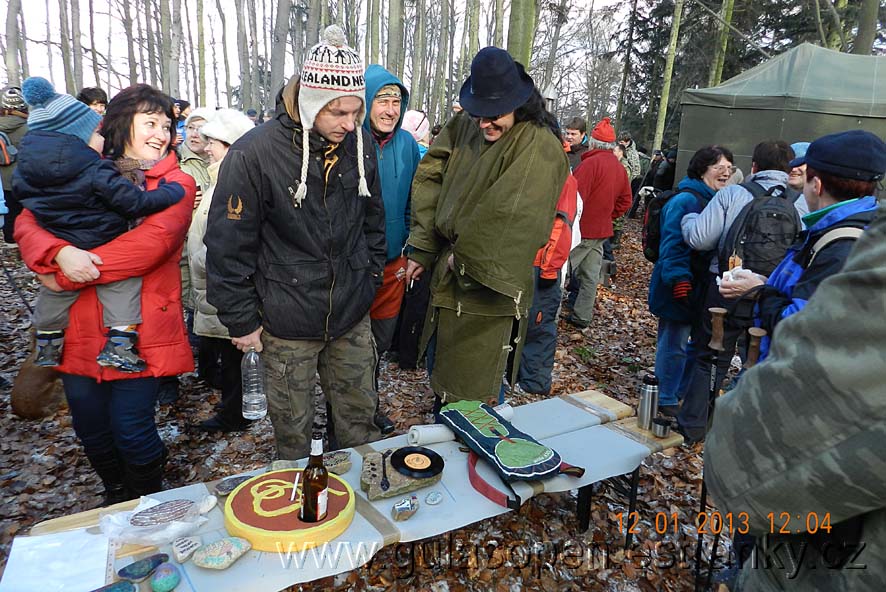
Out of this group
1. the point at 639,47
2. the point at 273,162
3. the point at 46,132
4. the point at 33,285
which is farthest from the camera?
the point at 639,47

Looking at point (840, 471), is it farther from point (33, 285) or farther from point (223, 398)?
point (33, 285)

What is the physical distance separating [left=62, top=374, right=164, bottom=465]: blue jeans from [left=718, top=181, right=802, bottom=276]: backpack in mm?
3700

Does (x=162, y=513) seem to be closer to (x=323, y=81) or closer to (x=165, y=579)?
(x=165, y=579)

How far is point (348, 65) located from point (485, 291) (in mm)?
1461

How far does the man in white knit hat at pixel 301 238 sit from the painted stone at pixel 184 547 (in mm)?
1037

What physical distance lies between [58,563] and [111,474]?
1341 millimetres

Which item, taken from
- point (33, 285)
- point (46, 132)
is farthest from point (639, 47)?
point (46, 132)

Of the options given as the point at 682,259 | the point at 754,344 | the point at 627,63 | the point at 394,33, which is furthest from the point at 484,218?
the point at 627,63

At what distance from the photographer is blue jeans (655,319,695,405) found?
4.66 meters

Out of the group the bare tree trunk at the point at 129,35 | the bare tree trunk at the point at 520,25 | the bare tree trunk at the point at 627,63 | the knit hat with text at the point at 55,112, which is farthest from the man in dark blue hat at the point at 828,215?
the bare tree trunk at the point at 129,35

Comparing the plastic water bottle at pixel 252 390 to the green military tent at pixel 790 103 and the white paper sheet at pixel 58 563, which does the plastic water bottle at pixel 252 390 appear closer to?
the white paper sheet at pixel 58 563

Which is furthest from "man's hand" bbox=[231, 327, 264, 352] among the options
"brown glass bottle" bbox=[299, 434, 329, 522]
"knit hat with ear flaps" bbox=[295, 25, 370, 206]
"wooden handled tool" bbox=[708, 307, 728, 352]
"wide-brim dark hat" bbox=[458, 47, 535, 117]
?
"wooden handled tool" bbox=[708, 307, 728, 352]

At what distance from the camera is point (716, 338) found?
2.86 meters

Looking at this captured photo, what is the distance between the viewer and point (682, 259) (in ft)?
14.1
